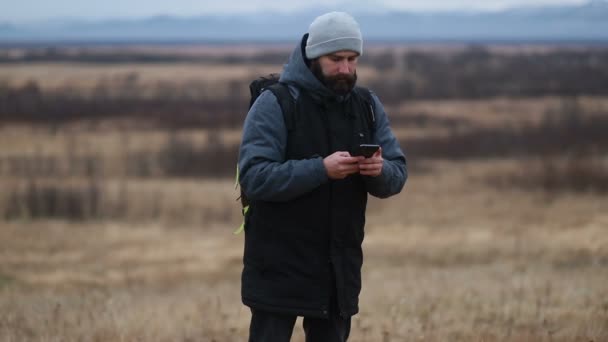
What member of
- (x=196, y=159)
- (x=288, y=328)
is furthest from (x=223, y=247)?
(x=288, y=328)

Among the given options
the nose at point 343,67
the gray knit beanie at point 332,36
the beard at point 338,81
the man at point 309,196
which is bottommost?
the man at point 309,196

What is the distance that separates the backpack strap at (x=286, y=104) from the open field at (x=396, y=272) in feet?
7.52

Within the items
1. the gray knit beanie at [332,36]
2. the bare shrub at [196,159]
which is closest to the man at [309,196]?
the gray knit beanie at [332,36]

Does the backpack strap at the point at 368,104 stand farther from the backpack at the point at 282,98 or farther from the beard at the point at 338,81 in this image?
the beard at the point at 338,81

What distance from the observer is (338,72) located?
3229 mm

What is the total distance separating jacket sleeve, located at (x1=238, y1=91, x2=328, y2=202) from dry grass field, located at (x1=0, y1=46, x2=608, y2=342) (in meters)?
2.30

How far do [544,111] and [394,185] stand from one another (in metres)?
40.9

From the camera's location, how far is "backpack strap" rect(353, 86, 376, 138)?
134 inches

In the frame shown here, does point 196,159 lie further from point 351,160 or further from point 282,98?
point 351,160

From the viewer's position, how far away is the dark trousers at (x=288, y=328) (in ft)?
10.8

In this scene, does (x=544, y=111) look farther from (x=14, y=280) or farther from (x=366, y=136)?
(x=366, y=136)

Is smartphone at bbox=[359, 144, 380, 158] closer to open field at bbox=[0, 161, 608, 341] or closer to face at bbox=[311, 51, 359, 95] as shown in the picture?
face at bbox=[311, 51, 359, 95]

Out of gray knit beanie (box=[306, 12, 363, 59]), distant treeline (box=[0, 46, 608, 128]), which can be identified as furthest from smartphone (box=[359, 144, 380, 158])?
distant treeline (box=[0, 46, 608, 128])

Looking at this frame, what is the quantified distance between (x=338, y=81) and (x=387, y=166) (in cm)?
35
